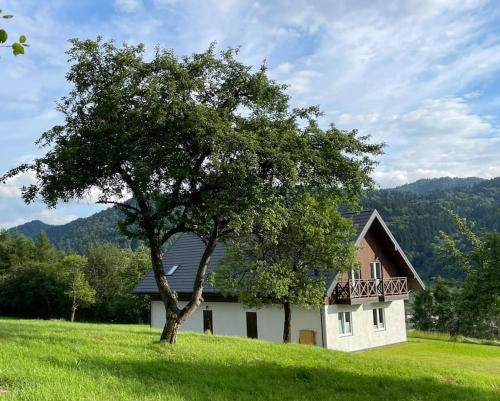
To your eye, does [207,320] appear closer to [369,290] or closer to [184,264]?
[184,264]

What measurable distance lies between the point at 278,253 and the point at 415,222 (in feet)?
311

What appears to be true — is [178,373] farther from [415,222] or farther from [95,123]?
[415,222]

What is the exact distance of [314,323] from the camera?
2672 centimetres

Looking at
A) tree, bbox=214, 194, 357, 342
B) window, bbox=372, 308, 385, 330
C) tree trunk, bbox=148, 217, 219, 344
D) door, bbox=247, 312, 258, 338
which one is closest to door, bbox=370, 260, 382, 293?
window, bbox=372, 308, 385, 330

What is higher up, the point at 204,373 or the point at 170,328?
the point at 170,328

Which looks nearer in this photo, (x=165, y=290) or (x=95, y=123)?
(x=95, y=123)

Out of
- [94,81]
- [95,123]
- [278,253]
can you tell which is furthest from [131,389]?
[278,253]

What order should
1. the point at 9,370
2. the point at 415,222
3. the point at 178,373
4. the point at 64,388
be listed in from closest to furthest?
1. the point at 64,388
2. the point at 9,370
3. the point at 178,373
4. the point at 415,222

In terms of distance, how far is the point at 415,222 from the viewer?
110m

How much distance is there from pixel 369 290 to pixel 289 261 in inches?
358

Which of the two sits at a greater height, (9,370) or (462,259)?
(462,259)

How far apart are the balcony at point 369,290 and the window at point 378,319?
110cm

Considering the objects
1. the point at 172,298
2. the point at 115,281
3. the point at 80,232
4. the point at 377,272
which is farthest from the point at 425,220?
the point at 80,232

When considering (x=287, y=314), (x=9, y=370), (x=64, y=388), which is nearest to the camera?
(x=64, y=388)
